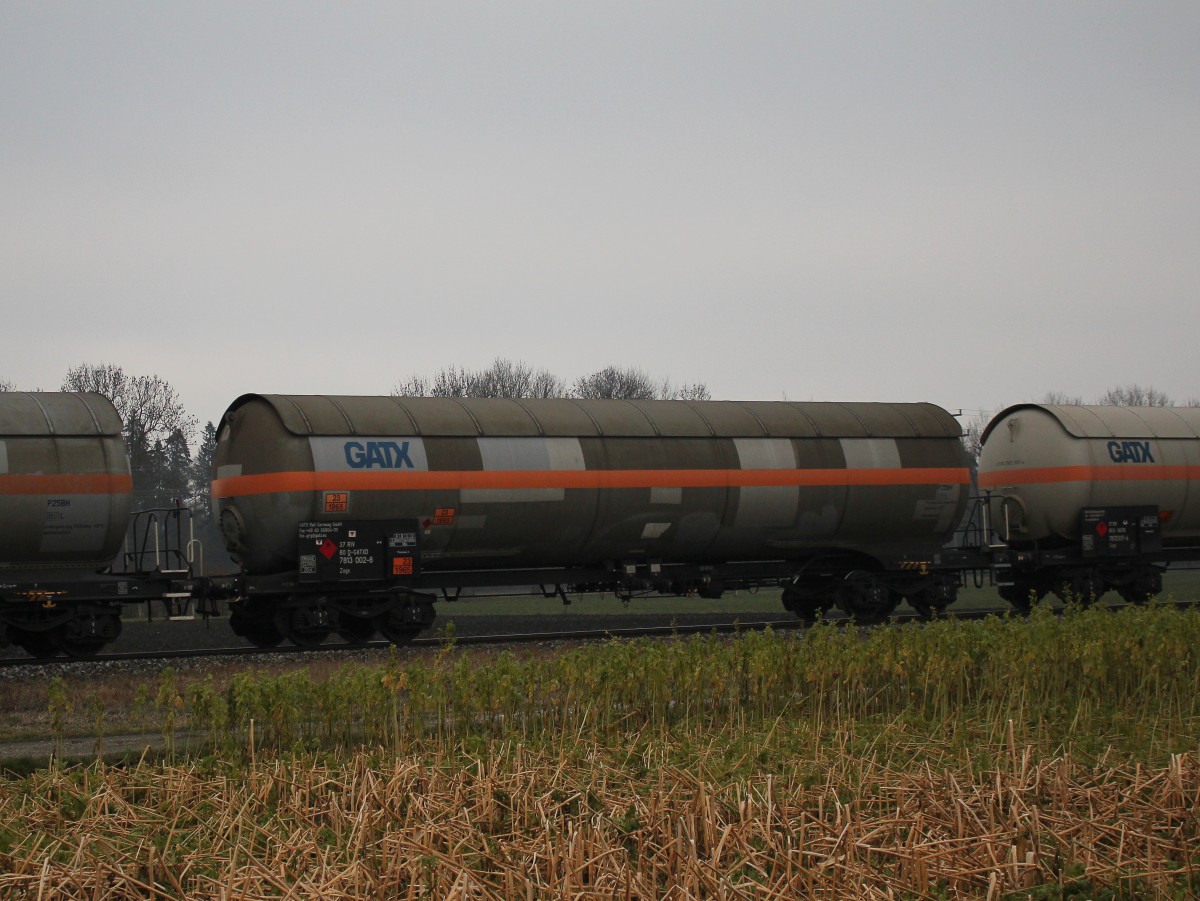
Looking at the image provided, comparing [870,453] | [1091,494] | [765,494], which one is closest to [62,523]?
[765,494]

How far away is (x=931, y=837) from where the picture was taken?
7391 millimetres

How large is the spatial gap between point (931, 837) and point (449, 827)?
292cm

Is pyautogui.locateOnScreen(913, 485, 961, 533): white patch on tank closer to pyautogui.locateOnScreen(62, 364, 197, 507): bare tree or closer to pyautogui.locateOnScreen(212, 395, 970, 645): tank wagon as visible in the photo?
pyautogui.locateOnScreen(212, 395, 970, 645): tank wagon

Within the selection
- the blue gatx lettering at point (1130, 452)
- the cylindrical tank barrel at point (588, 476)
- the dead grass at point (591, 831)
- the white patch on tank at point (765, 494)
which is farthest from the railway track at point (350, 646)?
the dead grass at point (591, 831)

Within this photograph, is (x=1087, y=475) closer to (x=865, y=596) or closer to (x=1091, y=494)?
(x=1091, y=494)

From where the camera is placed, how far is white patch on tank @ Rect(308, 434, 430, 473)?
744 inches

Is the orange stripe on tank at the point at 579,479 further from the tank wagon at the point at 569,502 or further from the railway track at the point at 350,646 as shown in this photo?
the railway track at the point at 350,646

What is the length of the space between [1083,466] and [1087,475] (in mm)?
193

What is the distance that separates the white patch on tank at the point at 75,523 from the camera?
17.6 metres

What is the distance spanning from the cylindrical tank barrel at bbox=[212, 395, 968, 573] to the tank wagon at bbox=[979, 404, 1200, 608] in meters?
2.24

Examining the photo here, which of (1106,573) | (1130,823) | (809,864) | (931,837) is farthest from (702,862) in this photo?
(1106,573)

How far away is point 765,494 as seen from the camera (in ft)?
71.4

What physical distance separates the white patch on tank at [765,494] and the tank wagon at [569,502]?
0.10 ft

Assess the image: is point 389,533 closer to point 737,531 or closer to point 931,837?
point 737,531
